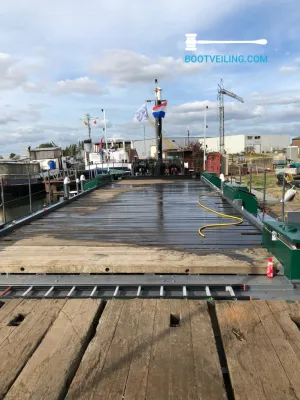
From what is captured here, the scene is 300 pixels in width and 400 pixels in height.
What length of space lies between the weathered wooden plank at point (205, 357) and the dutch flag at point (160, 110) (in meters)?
15.3

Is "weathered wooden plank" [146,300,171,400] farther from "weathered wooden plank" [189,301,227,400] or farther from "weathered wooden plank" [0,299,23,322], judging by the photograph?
"weathered wooden plank" [0,299,23,322]

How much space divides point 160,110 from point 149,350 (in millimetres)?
15952

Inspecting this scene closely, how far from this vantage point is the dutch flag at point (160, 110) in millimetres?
17172

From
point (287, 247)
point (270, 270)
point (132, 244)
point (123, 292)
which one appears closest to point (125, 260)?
point (123, 292)

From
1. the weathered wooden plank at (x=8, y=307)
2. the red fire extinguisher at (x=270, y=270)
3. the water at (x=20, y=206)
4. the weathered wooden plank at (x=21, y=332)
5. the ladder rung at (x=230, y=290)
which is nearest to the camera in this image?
the weathered wooden plank at (x=21, y=332)

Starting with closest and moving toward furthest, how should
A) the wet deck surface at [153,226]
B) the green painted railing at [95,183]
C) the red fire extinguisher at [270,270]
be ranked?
1. the red fire extinguisher at [270,270]
2. the wet deck surface at [153,226]
3. the green painted railing at [95,183]

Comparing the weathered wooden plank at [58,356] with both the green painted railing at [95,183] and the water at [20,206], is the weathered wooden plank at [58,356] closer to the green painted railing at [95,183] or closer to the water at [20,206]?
the green painted railing at [95,183]

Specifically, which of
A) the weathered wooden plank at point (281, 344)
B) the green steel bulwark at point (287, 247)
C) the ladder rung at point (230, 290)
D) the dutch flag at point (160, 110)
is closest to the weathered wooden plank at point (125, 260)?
the green steel bulwark at point (287, 247)

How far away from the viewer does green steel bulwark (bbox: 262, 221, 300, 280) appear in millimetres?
3424

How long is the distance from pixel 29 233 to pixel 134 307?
11.3 ft

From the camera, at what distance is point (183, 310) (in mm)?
2736

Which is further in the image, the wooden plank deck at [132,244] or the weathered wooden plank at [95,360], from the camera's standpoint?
the wooden plank deck at [132,244]

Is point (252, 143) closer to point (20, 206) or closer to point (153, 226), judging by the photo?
point (20, 206)

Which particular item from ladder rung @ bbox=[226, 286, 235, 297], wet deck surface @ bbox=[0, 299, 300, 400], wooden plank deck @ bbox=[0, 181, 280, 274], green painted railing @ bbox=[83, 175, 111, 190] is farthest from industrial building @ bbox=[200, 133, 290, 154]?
wet deck surface @ bbox=[0, 299, 300, 400]
